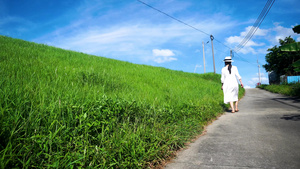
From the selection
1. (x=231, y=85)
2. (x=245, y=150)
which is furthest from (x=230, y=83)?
(x=245, y=150)

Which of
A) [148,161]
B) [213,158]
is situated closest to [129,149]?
[148,161]

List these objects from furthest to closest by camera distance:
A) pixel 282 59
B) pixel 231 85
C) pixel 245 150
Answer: pixel 282 59 < pixel 231 85 < pixel 245 150

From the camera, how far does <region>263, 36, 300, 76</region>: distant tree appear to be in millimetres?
35719

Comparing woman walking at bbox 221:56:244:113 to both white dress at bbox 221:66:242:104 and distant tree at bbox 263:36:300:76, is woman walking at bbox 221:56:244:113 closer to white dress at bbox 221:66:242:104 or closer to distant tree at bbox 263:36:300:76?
white dress at bbox 221:66:242:104

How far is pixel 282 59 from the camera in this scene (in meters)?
37.8

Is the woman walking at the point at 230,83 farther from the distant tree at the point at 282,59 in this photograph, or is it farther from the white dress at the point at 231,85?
the distant tree at the point at 282,59

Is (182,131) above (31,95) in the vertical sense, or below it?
below

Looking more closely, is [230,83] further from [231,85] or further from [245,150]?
[245,150]

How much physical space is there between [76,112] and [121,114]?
79 centimetres

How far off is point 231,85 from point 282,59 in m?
38.9

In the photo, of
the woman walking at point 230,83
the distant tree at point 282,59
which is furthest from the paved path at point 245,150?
the distant tree at point 282,59

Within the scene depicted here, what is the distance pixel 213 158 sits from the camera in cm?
271

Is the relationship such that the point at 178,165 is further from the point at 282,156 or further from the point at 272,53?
the point at 272,53

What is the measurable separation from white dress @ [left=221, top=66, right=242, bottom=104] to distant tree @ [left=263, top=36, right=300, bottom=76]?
3472 cm
